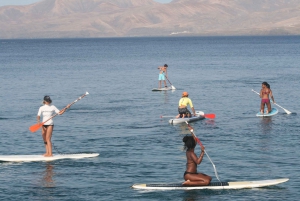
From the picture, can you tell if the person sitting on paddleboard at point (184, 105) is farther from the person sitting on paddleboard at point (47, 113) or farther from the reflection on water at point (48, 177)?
the reflection on water at point (48, 177)

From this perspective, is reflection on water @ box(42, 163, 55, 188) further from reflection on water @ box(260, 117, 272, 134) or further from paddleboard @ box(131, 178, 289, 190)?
reflection on water @ box(260, 117, 272, 134)

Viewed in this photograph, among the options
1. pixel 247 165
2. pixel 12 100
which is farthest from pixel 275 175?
pixel 12 100

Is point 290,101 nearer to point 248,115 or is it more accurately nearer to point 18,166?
point 248,115

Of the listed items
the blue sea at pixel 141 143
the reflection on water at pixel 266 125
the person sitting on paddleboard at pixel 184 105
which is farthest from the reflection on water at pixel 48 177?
the reflection on water at pixel 266 125

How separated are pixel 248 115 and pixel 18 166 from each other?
18.5m

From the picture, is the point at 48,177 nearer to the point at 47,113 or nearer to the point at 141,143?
the point at 47,113

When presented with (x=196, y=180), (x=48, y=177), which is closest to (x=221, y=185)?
(x=196, y=180)

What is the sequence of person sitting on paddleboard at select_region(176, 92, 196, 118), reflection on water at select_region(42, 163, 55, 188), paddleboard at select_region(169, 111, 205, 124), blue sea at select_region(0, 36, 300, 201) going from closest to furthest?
blue sea at select_region(0, 36, 300, 201) → reflection on water at select_region(42, 163, 55, 188) → person sitting on paddleboard at select_region(176, 92, 196, 118) → paddleboard at select_region(169, 111, 205, 124)

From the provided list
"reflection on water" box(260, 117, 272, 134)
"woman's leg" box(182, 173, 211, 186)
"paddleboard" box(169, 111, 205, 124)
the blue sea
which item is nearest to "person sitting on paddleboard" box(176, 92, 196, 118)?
"paddleboard" box(169, 111, 205, 124)

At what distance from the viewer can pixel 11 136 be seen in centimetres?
3456

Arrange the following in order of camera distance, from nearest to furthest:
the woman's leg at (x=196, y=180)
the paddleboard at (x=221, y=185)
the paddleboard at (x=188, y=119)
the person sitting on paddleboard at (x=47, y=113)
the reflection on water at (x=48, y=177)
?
the woman's leg at (x=196, y=180) < the paddleboard at (x=221, y=185) < the reflection on water at (x=48, y=177) < the person sitting on paddleboard at (x=47, y=113) < the paddleboard at (x=188, y=119)

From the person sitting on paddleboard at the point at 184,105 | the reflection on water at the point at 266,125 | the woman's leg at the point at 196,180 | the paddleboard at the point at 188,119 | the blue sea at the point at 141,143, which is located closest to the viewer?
the woman's leg at the point at 196,180

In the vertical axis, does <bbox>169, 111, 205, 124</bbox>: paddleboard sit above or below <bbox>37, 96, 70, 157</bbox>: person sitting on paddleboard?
below

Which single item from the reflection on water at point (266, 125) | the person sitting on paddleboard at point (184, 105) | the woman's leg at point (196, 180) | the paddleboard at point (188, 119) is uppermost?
the person sitting on paddleboard at point (184, 105)
